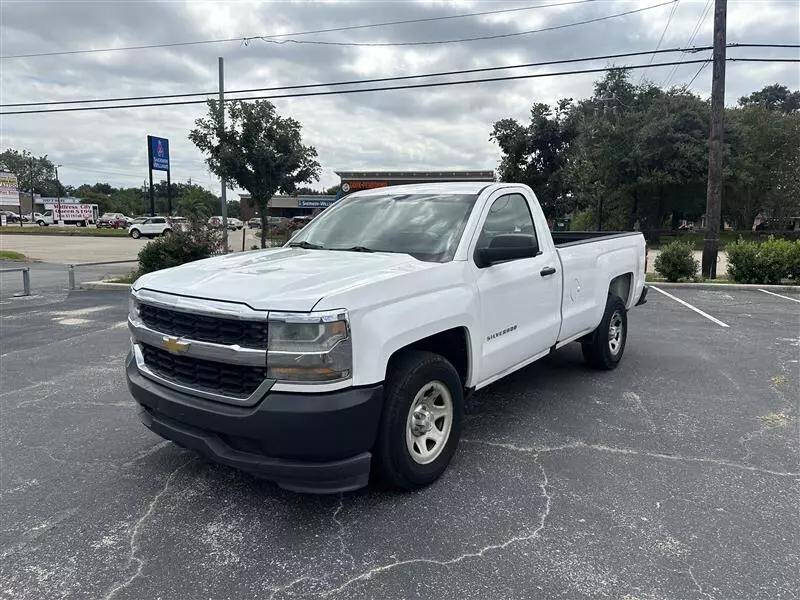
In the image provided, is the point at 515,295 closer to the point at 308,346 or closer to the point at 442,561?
the point at 308,346

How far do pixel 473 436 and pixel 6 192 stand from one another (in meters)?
31.5

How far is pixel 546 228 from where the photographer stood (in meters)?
5.01

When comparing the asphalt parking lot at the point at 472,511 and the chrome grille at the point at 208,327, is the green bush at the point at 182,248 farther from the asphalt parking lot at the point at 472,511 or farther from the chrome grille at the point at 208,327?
the chrome grille at the point at 208,327

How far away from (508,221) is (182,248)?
10.3 metres

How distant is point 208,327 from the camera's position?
3088 mm

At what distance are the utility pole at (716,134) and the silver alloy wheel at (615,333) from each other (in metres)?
10.1

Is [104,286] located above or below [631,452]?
above

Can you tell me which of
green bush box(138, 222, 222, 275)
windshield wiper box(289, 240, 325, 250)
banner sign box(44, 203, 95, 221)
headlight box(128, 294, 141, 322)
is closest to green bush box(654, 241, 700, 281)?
green bush box(138, 222, 222, 275)

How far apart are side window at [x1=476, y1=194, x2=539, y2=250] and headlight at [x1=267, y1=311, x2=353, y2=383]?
1.50 meters

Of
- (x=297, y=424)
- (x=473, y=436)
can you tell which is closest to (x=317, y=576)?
(x=297, y=424)

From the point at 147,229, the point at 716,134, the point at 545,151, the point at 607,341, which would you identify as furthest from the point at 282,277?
the point at 147,229

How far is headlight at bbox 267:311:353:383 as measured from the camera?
2.83 m

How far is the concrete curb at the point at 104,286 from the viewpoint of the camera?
528 inches

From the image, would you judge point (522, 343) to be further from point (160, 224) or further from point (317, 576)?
point (160, 224)
